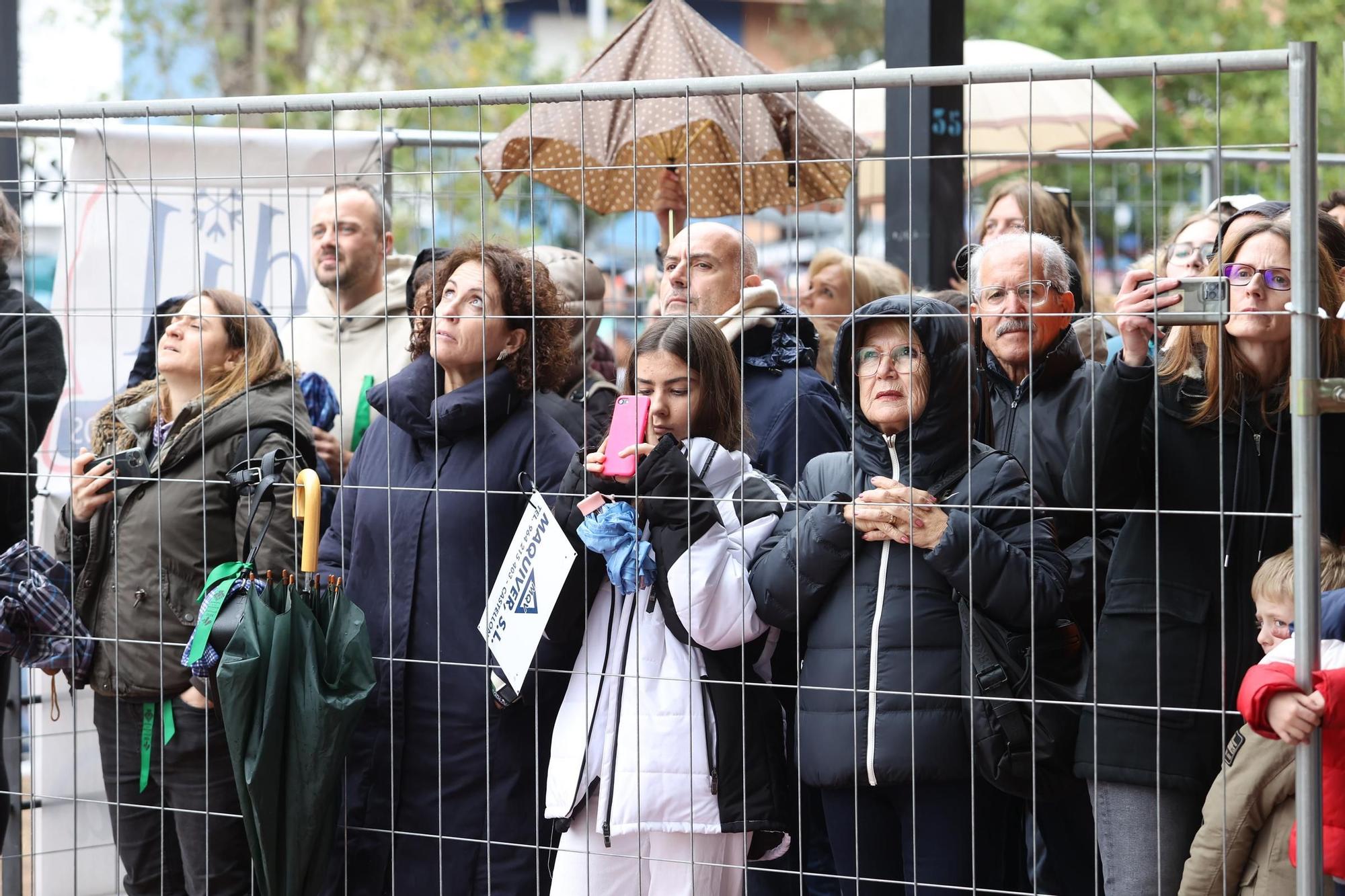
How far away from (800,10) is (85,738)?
30971 millimetres

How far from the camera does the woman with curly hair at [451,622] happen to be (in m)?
3.47

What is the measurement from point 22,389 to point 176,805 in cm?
122

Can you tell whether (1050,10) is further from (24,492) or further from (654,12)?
(24,492)

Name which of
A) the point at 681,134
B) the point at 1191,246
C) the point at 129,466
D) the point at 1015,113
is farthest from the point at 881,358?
the point at 1015,113

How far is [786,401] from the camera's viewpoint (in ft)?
12.2

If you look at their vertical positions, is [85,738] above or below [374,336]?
below

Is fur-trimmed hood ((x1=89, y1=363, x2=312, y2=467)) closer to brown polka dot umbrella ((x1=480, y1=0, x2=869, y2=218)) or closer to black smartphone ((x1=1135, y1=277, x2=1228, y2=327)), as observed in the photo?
brown polka dot umbrella ((x1=480, y1=0, x2=869, y2=218))

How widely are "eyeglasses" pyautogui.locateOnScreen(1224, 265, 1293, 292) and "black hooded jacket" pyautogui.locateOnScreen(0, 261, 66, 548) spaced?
293 centimetres

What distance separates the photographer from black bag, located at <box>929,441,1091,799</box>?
2949mm

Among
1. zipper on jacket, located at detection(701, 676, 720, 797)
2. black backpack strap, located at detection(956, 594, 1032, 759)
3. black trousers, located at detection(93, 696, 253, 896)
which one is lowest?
black trousers, located at detection(93, 696, 253, 896)

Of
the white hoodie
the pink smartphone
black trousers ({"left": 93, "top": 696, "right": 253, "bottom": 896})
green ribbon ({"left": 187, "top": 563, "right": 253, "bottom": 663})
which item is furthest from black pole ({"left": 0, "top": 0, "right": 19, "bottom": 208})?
the pink smartphone

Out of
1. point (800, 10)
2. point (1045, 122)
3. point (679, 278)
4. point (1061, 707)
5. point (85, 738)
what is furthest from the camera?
point (800, 10)

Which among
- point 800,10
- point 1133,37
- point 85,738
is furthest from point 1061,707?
point 800,10

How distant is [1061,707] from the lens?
3.03 m
